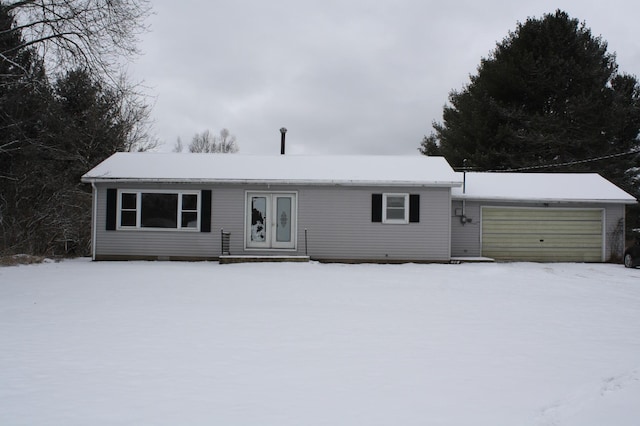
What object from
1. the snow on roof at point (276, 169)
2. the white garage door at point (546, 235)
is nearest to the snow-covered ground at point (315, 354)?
the snow on roof at point (276, 169)

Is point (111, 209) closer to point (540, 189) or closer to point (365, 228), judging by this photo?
point (365, 228)

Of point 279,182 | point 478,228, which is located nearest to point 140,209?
point 279,182

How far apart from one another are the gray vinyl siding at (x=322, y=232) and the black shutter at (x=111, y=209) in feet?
0.58

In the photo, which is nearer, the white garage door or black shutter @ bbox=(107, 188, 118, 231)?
black shutter @ bbox=(107, 188, 118, 231)

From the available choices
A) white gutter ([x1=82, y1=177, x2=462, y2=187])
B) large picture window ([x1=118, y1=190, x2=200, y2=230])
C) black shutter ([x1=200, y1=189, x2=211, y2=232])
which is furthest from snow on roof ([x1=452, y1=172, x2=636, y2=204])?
large picture window ([x1=118, y1=190, x2=200, y2=230])

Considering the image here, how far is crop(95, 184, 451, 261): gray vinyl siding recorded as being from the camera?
1493 centimetres

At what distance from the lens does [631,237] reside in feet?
82.6

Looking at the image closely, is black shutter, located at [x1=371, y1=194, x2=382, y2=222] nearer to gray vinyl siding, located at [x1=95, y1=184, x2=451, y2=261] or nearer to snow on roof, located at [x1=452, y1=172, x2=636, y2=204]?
gray vinyl siding, located at [x1=95, y1=184, x2=451, y2=261]

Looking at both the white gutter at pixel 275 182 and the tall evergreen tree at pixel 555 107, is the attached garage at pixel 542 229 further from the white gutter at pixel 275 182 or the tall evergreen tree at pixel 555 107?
the tall evergreen tree at pixel 555 107

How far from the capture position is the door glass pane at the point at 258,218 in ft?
50.2

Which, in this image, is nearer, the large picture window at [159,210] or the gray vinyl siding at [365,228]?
the gray vinyl siding at [365,228]

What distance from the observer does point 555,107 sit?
26.8 metres

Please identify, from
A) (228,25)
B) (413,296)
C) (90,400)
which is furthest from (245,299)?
(228,25)

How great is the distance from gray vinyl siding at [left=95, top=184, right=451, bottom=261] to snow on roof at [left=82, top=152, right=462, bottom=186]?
359 millimetres
